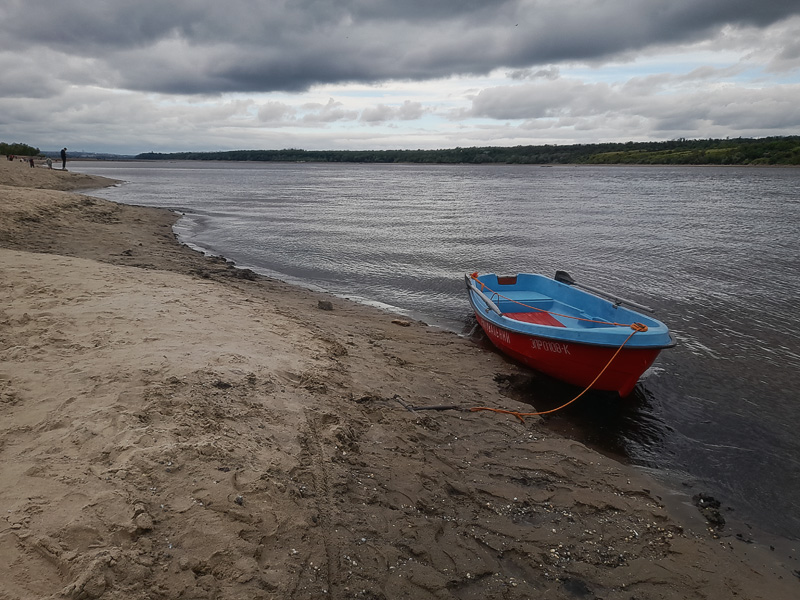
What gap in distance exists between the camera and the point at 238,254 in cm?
1842

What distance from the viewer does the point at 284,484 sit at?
4.25 metres

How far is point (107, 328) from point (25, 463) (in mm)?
3046

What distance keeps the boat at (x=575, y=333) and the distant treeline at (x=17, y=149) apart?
73.6 metres

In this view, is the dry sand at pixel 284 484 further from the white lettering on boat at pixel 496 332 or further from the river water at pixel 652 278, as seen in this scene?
the white lettering on boat at pixel 496 332

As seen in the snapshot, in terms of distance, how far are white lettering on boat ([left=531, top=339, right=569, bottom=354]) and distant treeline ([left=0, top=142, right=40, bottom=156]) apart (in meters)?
75.3

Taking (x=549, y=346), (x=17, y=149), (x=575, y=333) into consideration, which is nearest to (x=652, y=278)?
(x=549, y=346)

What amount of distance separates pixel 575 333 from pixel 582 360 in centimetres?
46

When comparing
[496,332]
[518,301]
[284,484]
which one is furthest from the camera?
[518,301]

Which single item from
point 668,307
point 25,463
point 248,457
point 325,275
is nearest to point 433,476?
point 248,457

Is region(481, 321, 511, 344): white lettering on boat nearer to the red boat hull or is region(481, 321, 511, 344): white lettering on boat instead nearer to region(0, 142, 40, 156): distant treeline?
the red boat hull

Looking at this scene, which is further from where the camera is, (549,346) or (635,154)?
(635,154)

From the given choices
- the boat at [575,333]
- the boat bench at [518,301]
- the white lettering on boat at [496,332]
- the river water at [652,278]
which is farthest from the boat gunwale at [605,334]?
the boat bench at [518,301]

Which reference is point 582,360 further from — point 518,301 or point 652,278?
point 652,278

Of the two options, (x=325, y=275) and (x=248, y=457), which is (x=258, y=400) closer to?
(x=248, y=457)
